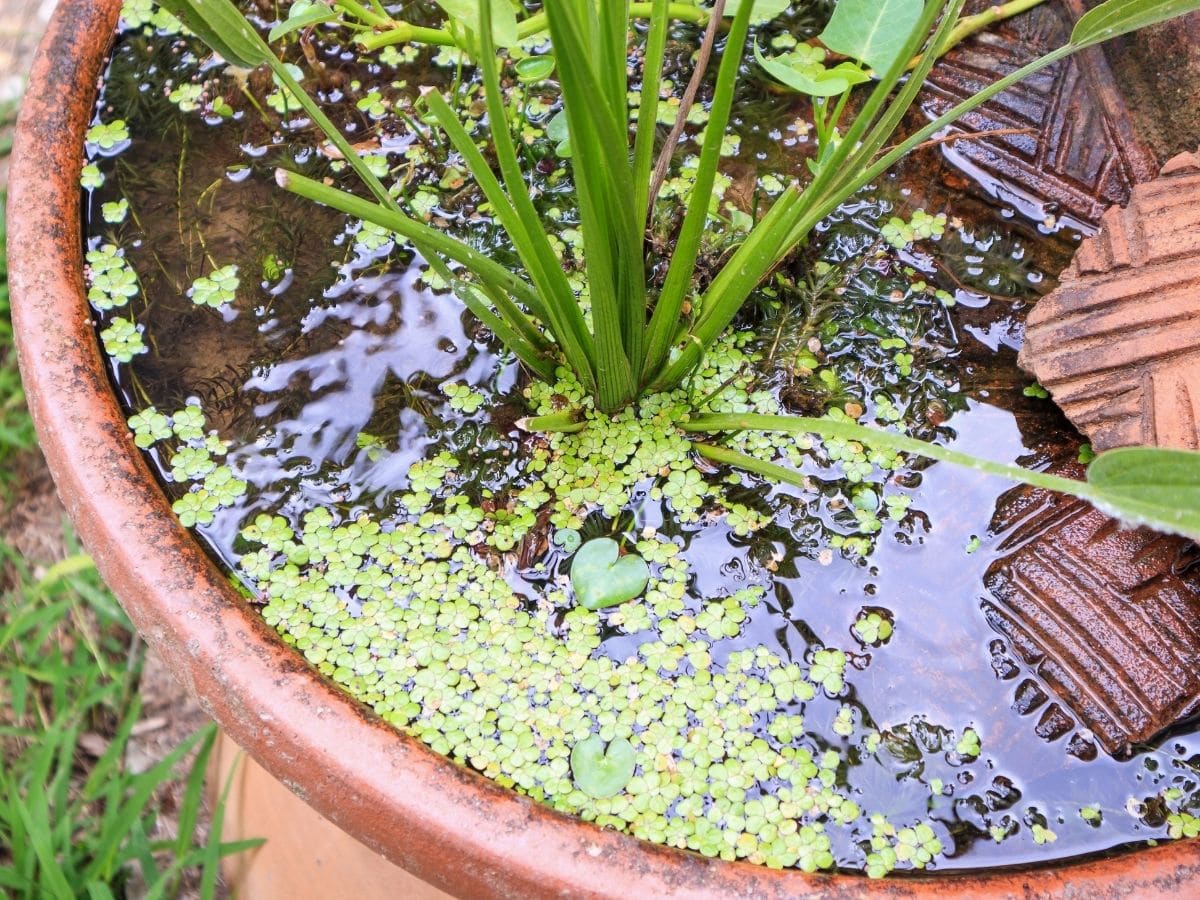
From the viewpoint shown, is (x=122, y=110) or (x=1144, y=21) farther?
(x=122, y=110)

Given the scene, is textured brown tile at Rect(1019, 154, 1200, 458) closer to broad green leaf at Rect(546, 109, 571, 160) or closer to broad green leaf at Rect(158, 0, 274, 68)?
broad green leaf at Rect(546, 109, 571, 160)

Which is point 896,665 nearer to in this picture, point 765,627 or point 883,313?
point 765,627

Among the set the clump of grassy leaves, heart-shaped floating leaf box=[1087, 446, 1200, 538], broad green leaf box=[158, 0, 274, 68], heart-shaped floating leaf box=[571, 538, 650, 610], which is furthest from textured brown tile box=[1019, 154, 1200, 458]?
the clump of grassy leaves

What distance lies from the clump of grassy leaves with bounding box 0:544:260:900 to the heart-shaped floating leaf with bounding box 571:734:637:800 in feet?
1.77

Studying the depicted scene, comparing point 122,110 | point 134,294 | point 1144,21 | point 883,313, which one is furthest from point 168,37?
point 1144,21

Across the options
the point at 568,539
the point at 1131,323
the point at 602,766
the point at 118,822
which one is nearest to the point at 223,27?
the point at 568,539

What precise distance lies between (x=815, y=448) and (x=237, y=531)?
0.61 m

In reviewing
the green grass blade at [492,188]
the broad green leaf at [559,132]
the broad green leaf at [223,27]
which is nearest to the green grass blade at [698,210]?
the green grass blade at [492,188]

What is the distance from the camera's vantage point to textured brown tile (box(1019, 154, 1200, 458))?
903mm

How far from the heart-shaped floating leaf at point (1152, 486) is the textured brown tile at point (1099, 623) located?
13.4 inches

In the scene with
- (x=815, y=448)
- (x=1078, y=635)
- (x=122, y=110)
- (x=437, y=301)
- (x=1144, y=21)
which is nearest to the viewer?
(x=1144, y=21)

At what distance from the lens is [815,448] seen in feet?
3.31

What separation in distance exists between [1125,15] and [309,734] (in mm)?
874

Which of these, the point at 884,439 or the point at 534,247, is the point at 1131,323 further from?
the point at 534,247
